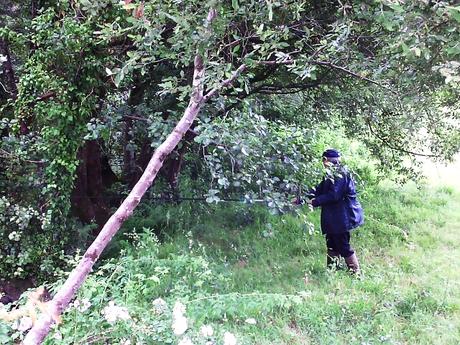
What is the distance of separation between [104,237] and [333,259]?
3525 mm

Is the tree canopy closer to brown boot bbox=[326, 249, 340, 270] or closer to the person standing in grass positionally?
the person standing in grass

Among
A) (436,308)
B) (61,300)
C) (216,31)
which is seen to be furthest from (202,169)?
(61,300)

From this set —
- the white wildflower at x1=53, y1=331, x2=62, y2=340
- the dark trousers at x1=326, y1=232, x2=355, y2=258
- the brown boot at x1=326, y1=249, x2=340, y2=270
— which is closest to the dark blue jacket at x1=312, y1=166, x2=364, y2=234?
the dark trousers at x1=326, y1=232, x2=355, y2=258

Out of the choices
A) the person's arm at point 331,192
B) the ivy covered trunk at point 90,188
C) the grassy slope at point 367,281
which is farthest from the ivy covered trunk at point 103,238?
the ivy covered trunk at point 90,188

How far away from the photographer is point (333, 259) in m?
5.21

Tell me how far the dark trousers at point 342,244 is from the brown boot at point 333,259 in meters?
0.06

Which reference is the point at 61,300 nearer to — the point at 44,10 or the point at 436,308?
the point at 44,10

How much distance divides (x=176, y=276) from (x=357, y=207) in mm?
2254

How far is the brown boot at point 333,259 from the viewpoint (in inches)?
206

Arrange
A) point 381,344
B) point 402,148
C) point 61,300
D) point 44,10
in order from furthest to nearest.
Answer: point 402,148 → point 44,10 → point 381,344 → point 61,300

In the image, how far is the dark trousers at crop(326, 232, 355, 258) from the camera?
5434mm

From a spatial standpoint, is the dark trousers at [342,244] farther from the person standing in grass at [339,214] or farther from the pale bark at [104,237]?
the pale bark at [104,237]

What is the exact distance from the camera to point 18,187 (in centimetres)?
462

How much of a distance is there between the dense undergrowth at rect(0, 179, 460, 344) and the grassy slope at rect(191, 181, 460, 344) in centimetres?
1
